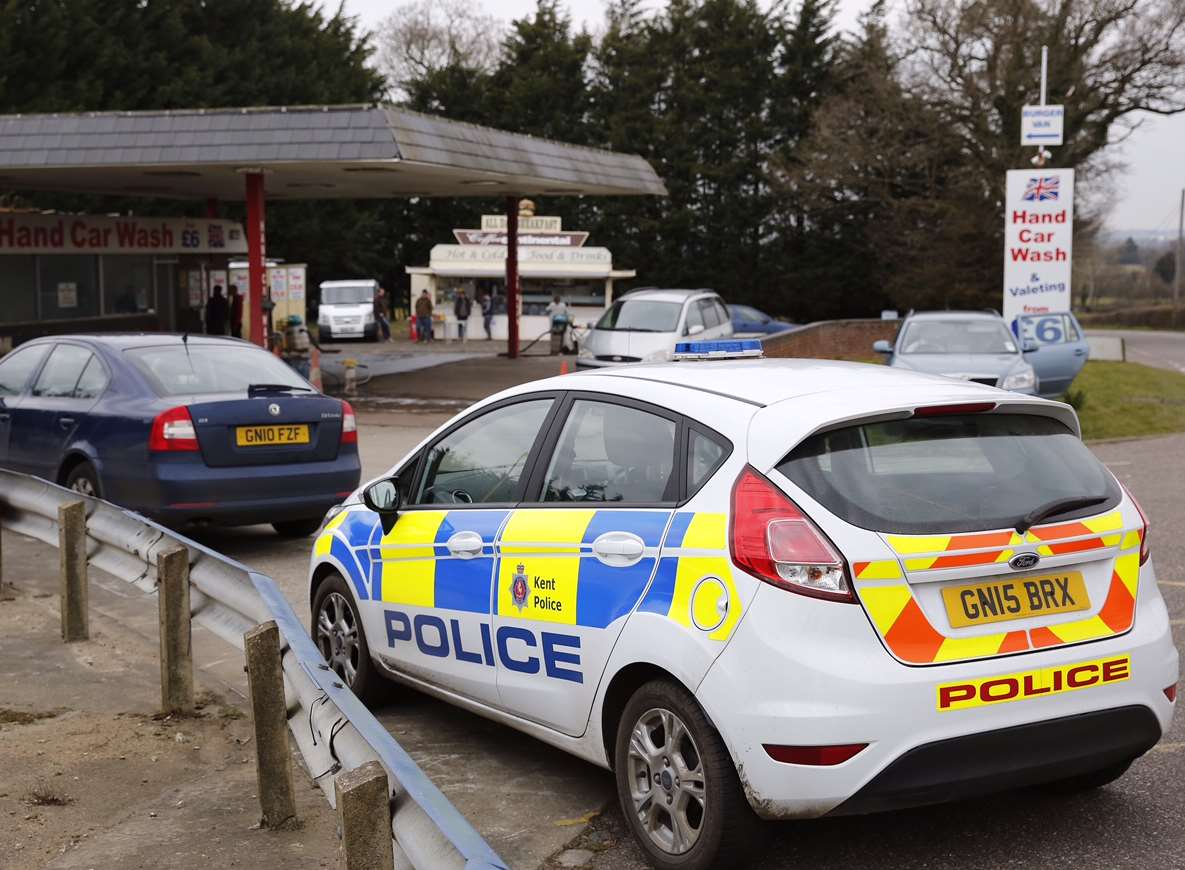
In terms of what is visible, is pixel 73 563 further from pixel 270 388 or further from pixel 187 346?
pixel 187 346

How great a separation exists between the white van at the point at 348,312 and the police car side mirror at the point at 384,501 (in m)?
39.2

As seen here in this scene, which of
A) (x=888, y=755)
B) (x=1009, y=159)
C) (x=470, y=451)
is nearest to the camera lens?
(x=888, y=755)

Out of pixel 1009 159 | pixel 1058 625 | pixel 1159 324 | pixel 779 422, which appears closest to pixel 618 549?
pixel 779 422

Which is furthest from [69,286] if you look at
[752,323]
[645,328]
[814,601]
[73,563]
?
[814,601]

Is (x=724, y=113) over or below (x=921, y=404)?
over

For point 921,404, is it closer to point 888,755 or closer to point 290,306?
point 888,755

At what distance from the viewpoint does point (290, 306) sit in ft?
126

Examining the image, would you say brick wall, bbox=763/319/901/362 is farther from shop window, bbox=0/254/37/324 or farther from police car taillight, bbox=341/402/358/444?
police car taillight, bbox=341/402/358/444

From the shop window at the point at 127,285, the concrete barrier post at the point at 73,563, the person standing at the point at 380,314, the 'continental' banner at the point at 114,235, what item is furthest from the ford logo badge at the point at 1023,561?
the person standing at the point at 380,314

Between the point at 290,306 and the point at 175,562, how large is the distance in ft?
109

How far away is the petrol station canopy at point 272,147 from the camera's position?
20.6m

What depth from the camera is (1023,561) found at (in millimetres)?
4129

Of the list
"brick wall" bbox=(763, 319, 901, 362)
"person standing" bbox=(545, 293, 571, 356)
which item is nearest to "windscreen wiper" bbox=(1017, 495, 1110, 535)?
"brick wall" bbox=(763, 319, 901, 362)

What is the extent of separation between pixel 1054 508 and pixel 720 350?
1.83m
